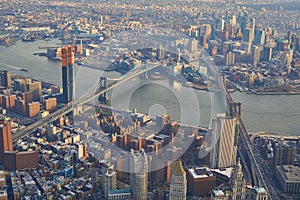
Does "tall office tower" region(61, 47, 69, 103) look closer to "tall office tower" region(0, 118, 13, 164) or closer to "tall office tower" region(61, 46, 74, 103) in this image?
"tall office tower" region(61, 46, 74, 103)

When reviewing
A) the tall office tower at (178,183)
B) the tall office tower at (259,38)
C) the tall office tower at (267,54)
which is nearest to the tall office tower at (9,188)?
the tall office tower at (178,183)

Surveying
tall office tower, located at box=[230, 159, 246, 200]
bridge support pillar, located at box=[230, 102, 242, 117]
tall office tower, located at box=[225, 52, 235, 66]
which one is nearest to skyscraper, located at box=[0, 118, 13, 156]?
tall office tower, located at box=[230, 159, 246, 200]

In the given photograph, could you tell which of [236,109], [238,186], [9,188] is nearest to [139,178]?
[238,186]

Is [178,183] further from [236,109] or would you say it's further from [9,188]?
[236,109]

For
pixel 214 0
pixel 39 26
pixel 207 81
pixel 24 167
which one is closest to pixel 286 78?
pixel 207 81

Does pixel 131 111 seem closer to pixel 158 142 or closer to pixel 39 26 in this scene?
pixel 158 142

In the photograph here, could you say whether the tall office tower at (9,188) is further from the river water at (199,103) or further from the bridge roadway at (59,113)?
the river water at (199,103)
